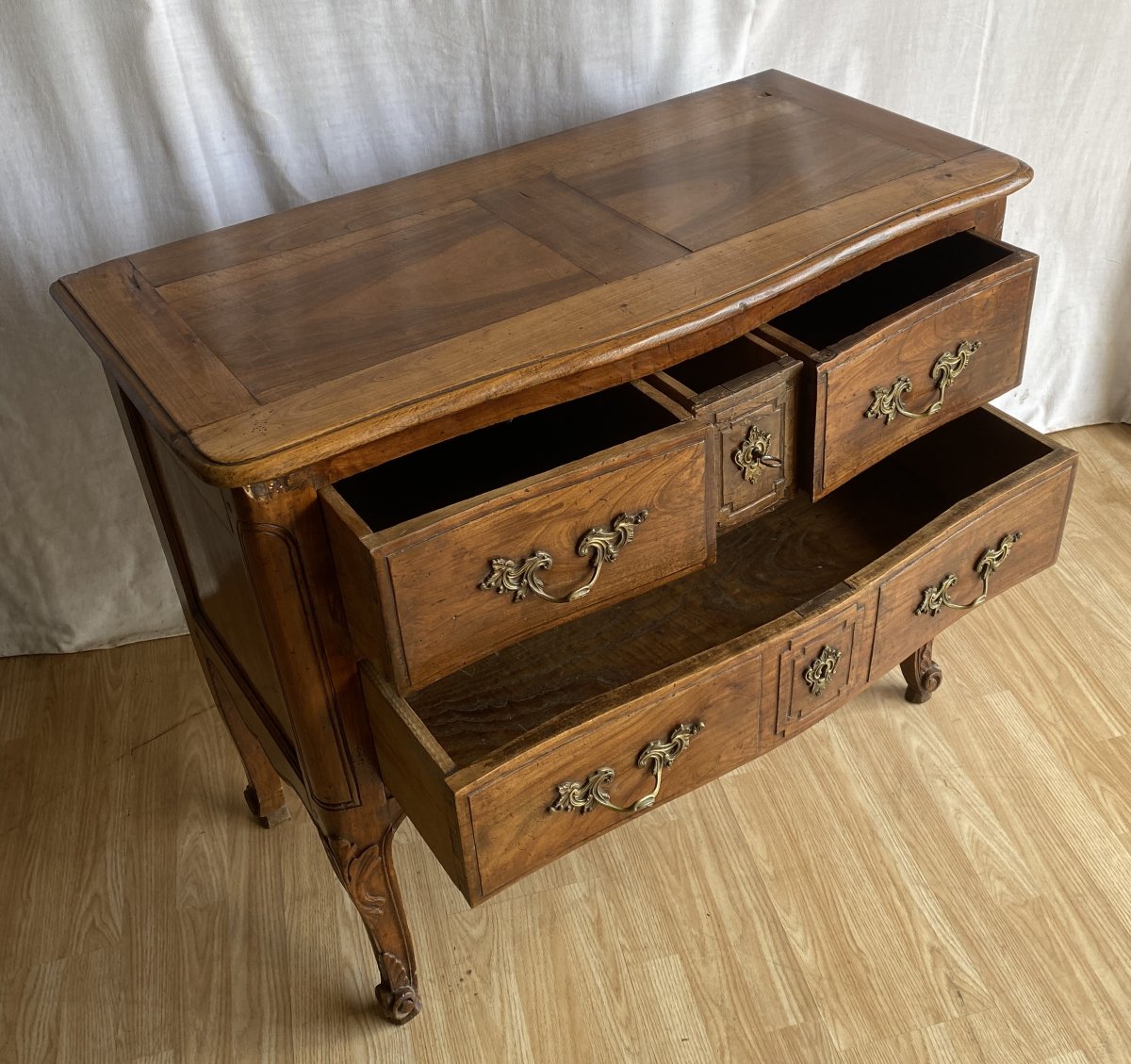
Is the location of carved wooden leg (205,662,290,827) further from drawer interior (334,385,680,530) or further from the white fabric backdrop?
the white fabric backdrop

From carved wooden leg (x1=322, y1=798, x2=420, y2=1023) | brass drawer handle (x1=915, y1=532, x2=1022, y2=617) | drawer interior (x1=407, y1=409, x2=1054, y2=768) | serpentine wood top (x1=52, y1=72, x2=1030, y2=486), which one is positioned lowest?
carved wooden leg (x1=322, y1=798, x2=420, y2=1023)

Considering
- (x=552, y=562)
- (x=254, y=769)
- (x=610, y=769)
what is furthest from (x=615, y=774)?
(x=254, y=769)

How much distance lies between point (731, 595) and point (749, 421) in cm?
28

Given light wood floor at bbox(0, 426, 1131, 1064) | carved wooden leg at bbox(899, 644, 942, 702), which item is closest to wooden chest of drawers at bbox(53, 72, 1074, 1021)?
light wood floor at bbox(0, 426, 1131, 1064)

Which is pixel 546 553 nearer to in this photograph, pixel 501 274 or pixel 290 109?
pixel 501 274

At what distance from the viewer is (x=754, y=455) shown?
102cm

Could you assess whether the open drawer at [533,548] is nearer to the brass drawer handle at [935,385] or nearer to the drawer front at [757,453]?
the drawer front at [757,453]

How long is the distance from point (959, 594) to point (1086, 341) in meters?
0.89

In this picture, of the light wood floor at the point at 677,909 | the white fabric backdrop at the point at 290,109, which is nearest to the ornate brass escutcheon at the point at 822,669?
the light wood floor at the point at 677,909

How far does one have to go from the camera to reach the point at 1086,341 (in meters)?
1.89

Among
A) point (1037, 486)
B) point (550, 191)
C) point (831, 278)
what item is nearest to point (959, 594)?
point (1037, 486)

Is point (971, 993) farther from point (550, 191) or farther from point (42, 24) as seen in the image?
point (42, 24)

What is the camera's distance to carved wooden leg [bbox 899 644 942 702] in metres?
1.49

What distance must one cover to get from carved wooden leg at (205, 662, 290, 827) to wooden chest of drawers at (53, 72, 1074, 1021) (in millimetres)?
12
